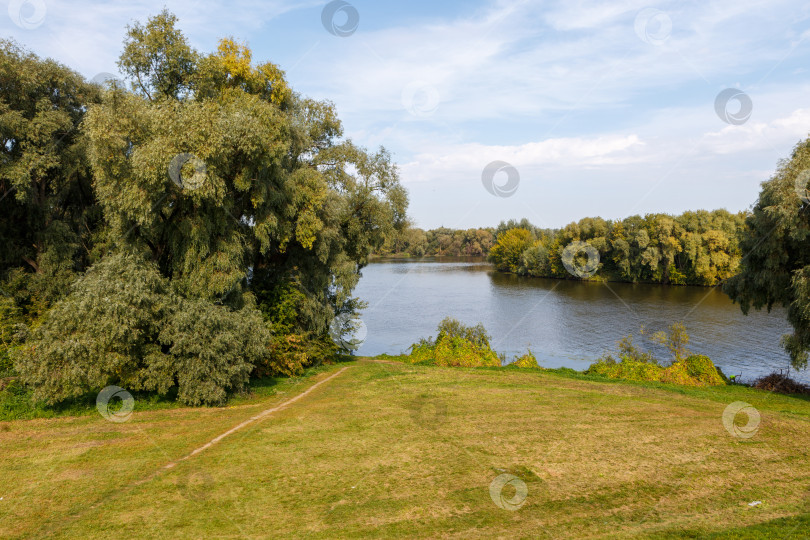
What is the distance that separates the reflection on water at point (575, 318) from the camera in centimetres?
3512

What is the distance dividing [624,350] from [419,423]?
17.6 meters

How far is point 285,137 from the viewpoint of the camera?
22.1m

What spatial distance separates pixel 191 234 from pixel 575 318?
39.5 m

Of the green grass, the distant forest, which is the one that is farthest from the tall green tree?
the distant forest

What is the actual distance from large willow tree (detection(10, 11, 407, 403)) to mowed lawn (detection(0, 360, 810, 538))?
1.99 metres

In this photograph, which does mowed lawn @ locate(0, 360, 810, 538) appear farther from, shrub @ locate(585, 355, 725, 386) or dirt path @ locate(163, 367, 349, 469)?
shrub @ locate(585, 355, 725, 386)

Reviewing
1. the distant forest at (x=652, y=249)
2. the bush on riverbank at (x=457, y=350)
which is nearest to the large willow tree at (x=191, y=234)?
the bush on riverbank at (x=457, y=350)

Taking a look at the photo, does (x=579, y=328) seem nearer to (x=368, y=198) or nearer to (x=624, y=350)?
(x=624, y=350)

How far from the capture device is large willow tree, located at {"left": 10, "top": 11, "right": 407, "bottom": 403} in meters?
16.6

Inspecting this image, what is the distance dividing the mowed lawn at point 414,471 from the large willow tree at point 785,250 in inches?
241

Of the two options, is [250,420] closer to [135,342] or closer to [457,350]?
[135,342]

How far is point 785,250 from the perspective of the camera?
23.3 m

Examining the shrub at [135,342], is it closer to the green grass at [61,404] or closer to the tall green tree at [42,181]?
the green grass at [61,404]

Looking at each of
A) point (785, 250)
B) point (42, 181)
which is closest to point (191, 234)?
point (42, 181)
